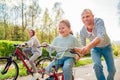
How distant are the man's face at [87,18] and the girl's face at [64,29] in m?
0.36

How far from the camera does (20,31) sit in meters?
37.8

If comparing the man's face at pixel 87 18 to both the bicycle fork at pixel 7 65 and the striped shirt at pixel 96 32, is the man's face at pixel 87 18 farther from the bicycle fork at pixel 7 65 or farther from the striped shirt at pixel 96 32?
the bicycle fork at pixel 7 65

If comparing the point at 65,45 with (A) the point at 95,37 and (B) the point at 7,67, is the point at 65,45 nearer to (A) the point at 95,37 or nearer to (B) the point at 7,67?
(A) the point at 95,37

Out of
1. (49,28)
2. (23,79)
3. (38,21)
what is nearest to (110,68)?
(23,79)

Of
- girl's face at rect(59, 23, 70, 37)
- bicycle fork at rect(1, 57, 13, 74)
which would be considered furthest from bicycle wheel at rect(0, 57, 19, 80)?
girl's face at rect(59, 23, 70, 37)

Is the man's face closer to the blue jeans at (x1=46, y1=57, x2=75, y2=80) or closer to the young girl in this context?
the young girl

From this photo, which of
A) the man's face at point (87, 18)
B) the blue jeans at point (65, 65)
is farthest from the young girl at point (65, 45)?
the man's face at point (87, 18)

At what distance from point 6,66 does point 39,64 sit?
199cm

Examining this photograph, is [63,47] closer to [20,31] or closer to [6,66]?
[6,66]

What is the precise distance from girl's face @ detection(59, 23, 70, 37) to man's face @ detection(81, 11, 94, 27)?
36 centimetres

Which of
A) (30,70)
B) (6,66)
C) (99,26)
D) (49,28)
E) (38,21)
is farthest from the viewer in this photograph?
(49,28)

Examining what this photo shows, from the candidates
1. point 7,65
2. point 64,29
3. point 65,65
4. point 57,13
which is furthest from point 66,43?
point 57,13

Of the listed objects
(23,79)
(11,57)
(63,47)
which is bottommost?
(23,79)

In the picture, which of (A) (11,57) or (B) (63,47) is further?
(A) (11,57)
